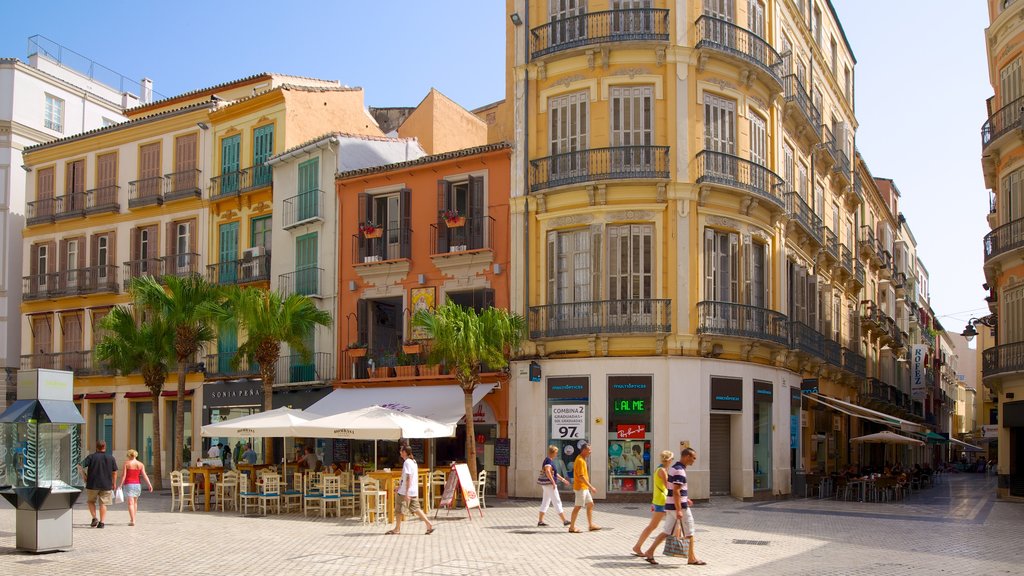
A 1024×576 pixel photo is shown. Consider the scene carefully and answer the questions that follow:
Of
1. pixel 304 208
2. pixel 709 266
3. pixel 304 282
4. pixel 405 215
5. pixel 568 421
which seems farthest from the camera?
pixel 304 208

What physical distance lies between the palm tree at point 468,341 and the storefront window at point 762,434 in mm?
7658

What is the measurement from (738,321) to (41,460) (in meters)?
18.1

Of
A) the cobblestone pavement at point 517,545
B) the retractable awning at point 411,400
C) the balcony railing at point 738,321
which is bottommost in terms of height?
the cobblestone pavement at point 517,545

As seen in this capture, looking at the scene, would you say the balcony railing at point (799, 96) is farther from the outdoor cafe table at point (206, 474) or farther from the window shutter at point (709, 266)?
the outdoor cafe table at point (206, 474)

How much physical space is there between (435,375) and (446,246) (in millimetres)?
3862

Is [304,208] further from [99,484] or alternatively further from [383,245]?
[99,484]

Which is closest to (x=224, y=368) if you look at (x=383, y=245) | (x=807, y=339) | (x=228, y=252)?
(x=228, y=252)

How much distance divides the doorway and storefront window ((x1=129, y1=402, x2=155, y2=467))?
71.9 feet

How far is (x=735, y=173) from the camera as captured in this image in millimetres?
29281

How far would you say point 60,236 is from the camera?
140 ft

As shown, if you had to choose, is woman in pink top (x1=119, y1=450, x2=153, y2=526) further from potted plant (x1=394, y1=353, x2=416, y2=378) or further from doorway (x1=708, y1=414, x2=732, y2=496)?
doorway (x1=708, y1=414, x2=732, y2=496)

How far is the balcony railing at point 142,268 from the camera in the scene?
130ft

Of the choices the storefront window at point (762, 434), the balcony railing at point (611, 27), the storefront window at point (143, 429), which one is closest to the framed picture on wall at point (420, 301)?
the balcony railing at point (611, 27)

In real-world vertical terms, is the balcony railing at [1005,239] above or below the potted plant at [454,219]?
A: below
